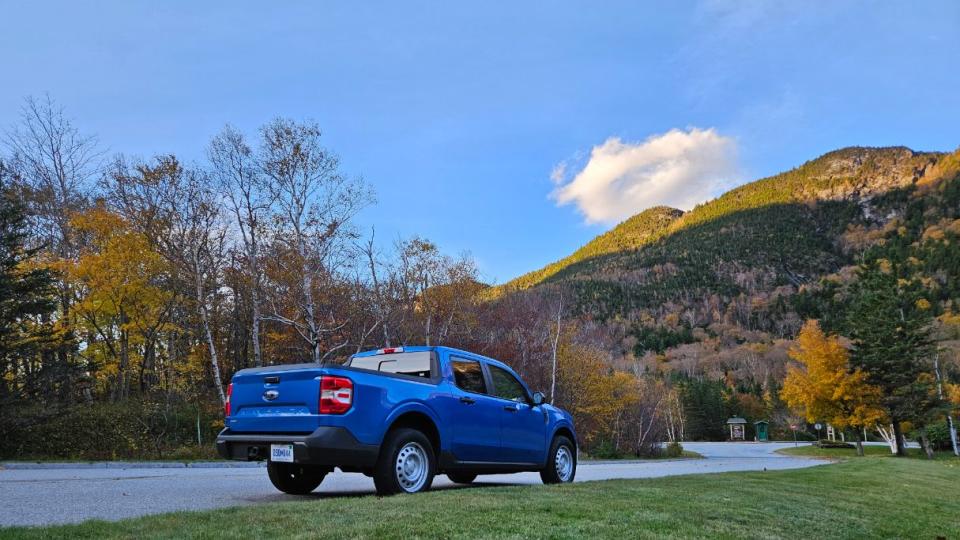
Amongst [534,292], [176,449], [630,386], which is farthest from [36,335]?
[630,386]

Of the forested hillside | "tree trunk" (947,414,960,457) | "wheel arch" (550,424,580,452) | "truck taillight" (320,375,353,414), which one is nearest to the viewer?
"truck taillight" (320,375,353,414)

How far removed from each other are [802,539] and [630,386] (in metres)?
36.9

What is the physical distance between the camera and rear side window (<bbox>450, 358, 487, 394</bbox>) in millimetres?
8227

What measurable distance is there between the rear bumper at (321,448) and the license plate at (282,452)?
0.14 ft

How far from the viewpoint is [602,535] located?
15.4 ft

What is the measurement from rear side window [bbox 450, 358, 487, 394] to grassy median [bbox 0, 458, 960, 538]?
1461mm

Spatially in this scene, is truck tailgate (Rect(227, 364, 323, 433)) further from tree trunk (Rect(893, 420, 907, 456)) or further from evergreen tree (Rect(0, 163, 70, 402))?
tree trunk (Rect(893, 420, 907, 456))

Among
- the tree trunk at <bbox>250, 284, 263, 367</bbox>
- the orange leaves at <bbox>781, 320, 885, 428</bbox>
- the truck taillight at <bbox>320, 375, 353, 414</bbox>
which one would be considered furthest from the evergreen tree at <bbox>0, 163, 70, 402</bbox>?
the orange leaves at <bbox>781, 320, 885, 428</bbox>

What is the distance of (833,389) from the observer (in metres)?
41.9

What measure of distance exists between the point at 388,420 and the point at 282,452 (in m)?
1.10

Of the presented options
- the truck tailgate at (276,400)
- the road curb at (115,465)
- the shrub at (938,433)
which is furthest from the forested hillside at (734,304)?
the truck tailgate at (276,400)

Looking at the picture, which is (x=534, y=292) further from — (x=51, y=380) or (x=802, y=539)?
(x=802, y=539)

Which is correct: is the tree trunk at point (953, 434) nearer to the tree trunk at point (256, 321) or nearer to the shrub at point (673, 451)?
the shrub at point (673, 451)

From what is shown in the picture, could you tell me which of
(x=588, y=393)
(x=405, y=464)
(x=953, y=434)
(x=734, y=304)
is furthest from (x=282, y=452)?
(x=734, y=304)
